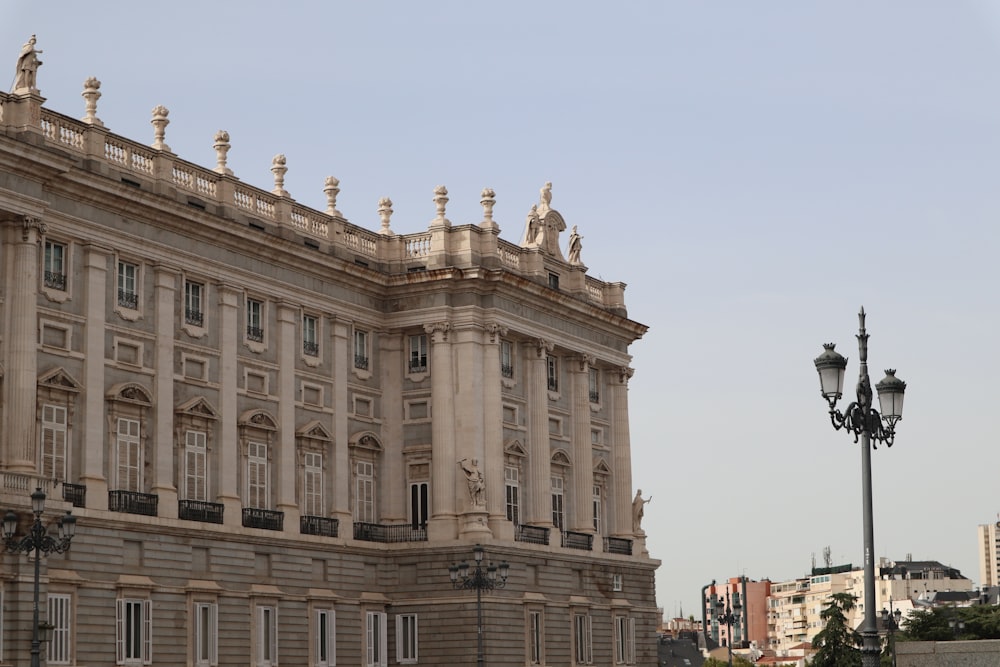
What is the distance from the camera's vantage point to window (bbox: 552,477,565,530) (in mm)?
66750

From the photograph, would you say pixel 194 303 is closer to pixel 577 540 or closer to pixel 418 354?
pixel 418 354

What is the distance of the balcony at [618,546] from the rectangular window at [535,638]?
664 cm

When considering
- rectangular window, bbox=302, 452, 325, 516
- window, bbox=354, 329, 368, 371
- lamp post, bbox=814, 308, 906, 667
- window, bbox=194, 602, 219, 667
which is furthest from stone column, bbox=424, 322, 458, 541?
lamp post, bbox=814, 308, 906, 667

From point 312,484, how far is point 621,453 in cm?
1665

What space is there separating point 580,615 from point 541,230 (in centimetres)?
1502

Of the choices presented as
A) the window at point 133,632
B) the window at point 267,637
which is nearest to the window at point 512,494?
the window at point 267,637

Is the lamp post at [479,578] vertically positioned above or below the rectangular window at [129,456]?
below

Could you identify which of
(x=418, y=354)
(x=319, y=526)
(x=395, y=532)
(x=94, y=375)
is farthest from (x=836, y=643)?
(x=94, y=375)

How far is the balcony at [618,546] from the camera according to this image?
228 ft

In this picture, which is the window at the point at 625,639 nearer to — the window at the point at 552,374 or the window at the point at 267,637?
the window at the point at 552,374

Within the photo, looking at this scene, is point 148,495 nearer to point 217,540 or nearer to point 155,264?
point 217,540

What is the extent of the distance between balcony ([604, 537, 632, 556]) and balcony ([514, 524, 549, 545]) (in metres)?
5.20

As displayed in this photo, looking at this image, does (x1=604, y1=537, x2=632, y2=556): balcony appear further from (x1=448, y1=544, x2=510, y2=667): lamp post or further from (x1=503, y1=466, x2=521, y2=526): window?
(x1=448, y1=544, x2=510, y2=667): lamp post

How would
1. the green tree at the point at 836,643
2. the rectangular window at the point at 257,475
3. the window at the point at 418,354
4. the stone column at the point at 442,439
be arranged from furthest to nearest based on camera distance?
the green tree at the point at 836,643 → the window at the point at 418,354 → the stone column at the point at 442,439 → the rectangular window at the point at 257,475
